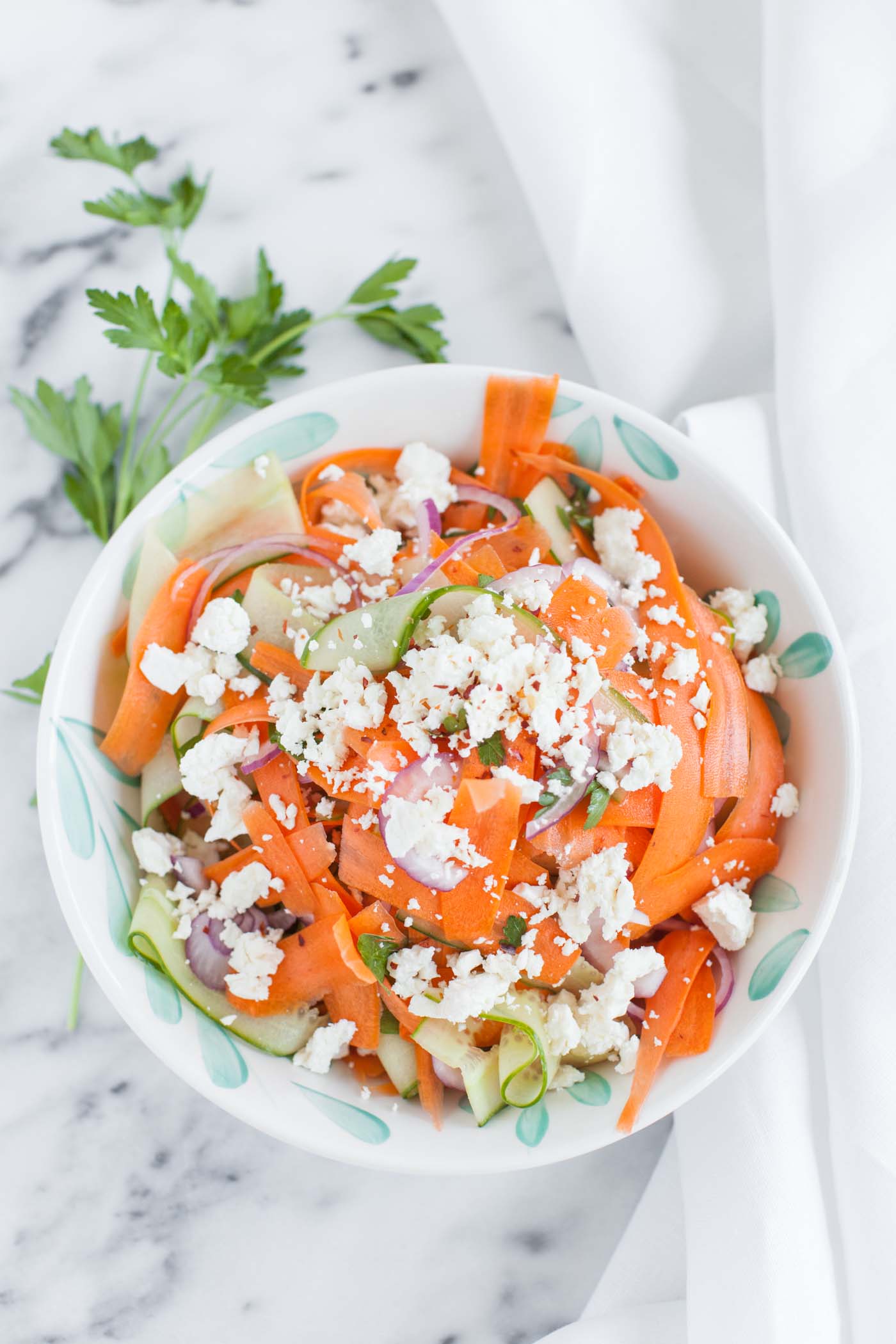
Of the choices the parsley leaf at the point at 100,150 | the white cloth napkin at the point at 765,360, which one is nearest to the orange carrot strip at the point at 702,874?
the white cloth napkin at the point at 765,360

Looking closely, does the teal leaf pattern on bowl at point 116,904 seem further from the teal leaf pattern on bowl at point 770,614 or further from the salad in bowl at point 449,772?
the teal leaf pattern on bowl at point 770,614

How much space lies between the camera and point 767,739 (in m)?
1.83

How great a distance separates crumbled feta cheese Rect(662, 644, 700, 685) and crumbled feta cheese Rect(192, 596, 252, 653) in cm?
67

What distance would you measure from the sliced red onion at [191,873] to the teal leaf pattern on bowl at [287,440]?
66 centimetres

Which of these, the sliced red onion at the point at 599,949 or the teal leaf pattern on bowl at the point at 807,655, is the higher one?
→ the teal leaf pattern on bowl at the point at 807,655

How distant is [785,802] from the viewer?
71.7 inches

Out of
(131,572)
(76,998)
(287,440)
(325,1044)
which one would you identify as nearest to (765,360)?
(287,440)

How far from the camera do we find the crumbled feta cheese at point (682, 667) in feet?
5.56

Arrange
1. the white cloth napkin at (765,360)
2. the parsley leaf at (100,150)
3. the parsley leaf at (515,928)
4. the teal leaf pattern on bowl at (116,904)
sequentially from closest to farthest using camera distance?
the parsley leaf at (515,928), the teal leaf pattern on bowl at (116,904), the white cloth napkin at (765,360), the parsley leaf at (100,150)

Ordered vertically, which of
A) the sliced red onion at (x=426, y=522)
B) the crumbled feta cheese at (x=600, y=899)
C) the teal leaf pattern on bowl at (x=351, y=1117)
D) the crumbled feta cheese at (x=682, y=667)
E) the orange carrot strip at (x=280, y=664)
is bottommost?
the teal leaf pattern on bowl at (x=351, y=1117)

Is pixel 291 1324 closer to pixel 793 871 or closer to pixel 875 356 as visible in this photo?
pixel 793 871

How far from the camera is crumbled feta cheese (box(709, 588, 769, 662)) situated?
1.84 metres

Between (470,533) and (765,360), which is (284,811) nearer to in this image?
(470,533)

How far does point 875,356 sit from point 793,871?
1.06 meters
